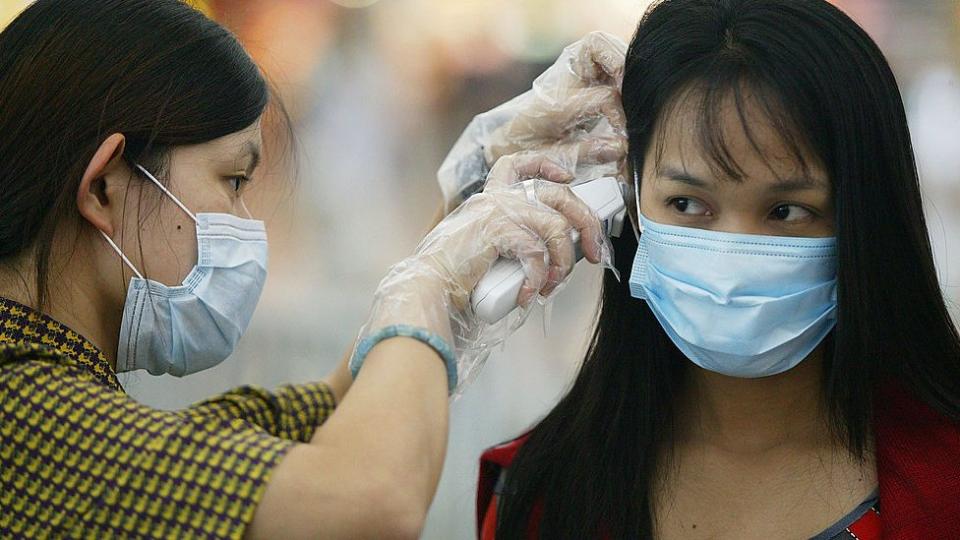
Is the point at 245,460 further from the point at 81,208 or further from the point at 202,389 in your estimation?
the point at 202,389

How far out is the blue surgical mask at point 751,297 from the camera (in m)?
1.52

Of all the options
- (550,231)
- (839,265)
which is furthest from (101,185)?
(839,265)

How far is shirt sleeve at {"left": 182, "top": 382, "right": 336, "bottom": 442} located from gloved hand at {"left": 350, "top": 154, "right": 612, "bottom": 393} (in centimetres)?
20

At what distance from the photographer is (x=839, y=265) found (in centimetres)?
152

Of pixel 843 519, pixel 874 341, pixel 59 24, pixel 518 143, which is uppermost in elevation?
pixel 59 24

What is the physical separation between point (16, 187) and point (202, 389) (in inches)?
114

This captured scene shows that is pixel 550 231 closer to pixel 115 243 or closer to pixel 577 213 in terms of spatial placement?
pixel 577 213

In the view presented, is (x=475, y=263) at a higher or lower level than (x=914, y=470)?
higher

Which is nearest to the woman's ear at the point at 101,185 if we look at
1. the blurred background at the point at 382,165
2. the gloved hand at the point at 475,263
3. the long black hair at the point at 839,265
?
the gloved hand at the point at 475,263

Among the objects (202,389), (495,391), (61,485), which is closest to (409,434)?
(61,485)

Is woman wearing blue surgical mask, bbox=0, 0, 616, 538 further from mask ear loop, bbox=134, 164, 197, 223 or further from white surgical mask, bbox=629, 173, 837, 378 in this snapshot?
white surgical mask, bbox=629, 173, 837, 378

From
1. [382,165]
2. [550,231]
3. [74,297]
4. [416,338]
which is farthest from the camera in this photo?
[382,165]

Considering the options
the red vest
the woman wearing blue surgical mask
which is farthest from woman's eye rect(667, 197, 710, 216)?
the red vest

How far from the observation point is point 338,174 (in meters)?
4.40
